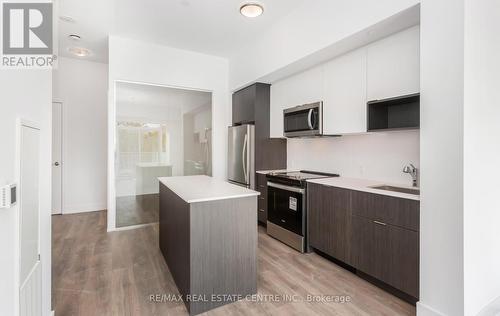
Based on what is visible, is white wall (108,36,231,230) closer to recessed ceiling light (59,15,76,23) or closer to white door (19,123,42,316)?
recessed ceiling light (59,15,76,23)

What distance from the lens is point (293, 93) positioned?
3744 millimetres

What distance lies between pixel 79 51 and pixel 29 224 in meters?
4.20

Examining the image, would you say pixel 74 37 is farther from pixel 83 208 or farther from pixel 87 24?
pixel 83 208

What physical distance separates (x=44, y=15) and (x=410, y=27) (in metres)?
3.27

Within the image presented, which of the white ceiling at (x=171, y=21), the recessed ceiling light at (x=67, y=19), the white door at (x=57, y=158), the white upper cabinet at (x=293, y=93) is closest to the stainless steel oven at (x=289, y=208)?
the white upper cabinet at (x=293, y=93)

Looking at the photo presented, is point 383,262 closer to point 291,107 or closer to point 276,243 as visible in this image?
point 276,243

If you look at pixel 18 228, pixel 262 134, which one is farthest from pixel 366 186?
pixel 18 228

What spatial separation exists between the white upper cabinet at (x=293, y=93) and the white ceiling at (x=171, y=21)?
828 millimetres

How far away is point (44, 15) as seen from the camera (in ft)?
7.22

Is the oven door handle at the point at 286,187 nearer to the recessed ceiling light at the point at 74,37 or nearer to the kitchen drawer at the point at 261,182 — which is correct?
the kitchen drawer at the point at 261,182

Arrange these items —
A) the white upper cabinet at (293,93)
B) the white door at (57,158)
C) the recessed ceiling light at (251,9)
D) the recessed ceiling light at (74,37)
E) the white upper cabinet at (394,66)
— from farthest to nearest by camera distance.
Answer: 1. the white door at (57,158)
2. the recessed ceiling light at (74,37)
3. the white upper cabinet at (293,93)
4. the recessed ceiling light at (251,9)
5. the white upper cabinet at (394,66)

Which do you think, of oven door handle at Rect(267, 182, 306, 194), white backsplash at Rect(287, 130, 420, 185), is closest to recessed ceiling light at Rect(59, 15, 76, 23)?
oven door handle at Rect(267, 182, 306, 194)

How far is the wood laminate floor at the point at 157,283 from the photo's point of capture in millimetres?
2053

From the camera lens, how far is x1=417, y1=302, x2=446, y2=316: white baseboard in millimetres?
1822
